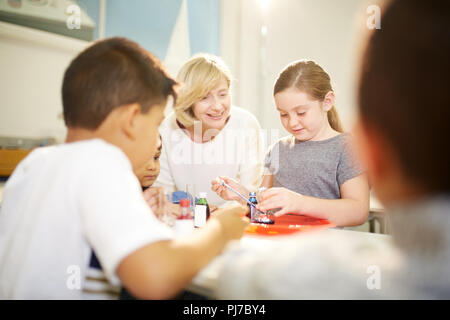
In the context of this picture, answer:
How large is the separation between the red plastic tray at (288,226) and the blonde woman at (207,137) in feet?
1.46

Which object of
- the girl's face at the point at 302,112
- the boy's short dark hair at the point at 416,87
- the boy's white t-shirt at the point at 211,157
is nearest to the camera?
the boy's short dark hair at the point at 416,87

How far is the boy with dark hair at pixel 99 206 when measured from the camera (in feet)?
1.72

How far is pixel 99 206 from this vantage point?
544mm

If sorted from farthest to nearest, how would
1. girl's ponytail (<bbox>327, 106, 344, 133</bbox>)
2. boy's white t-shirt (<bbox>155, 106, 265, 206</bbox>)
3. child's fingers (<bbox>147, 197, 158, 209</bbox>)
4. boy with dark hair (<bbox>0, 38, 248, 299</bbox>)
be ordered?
boy's white t-shirt (<bbox>155, 106, 265, 206</bbox>)
girl's ponytail (<bbox>327, 106, 344, 133</bbox>)
child's fingers (<bbox>147, 197, 158, 209</bbox>)
boy with dark hair (<bbox>0, 38, 248, 299</bbox>)

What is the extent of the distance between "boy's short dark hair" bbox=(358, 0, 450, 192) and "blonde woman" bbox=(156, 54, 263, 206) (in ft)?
4.03

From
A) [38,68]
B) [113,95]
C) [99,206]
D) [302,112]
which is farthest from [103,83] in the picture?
[38,68]

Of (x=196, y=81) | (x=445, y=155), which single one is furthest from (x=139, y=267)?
(x=196, y=81)

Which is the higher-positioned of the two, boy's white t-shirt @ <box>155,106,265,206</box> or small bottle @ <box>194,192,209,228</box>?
boy's white t-shirt @ <box>155,106,265,206</box>

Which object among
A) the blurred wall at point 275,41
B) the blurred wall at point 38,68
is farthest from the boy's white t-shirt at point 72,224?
the blurred wall at point 275,41

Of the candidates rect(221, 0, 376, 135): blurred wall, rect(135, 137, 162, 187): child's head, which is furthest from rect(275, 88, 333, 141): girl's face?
rect(221, 0, 376, 135): blurred wall

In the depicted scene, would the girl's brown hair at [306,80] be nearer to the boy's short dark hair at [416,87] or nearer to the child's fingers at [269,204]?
the child's fingers at [269,204]

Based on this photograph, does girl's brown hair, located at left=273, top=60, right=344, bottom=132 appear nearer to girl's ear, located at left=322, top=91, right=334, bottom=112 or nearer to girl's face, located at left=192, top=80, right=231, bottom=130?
girl's ear, located at left=322, top=91, right=334, bottom=112

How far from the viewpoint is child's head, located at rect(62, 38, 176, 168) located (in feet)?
2.25
